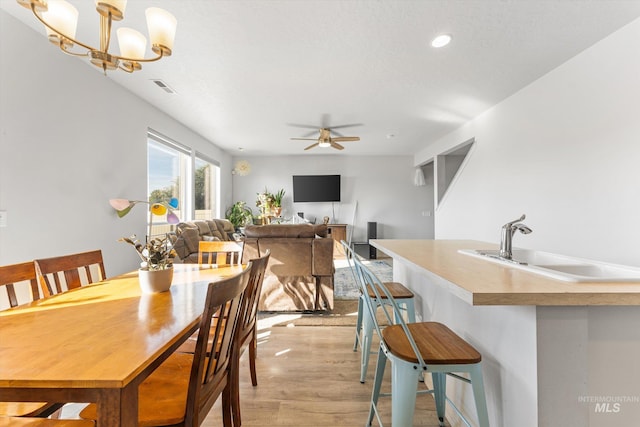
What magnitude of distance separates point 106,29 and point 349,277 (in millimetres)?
4091

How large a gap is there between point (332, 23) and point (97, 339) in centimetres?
233

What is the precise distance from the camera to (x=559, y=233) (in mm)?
2809

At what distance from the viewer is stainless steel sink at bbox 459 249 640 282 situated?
924mm

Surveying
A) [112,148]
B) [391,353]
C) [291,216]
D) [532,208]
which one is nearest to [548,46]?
[532,208]

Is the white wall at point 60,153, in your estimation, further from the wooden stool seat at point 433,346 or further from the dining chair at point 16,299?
the wooden stool seat at point 433,346

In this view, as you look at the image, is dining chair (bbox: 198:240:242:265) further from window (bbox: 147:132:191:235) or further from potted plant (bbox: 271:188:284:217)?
potted plant (bbox: 271:188:284:217)

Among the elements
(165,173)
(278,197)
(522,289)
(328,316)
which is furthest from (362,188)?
(522,289)

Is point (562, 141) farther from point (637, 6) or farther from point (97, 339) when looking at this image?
point (97, 339)

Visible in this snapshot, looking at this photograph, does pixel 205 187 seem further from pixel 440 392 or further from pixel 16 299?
pixel 440 392

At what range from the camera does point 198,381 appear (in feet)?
2.99

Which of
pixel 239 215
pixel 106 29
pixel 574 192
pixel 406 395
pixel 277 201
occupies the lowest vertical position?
pixel 406 395

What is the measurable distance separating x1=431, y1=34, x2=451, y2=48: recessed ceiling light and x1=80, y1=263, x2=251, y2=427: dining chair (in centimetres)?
242

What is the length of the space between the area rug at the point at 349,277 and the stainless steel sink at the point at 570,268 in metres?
2.34

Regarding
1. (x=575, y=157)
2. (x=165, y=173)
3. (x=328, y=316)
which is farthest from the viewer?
(x=165, y=173)
